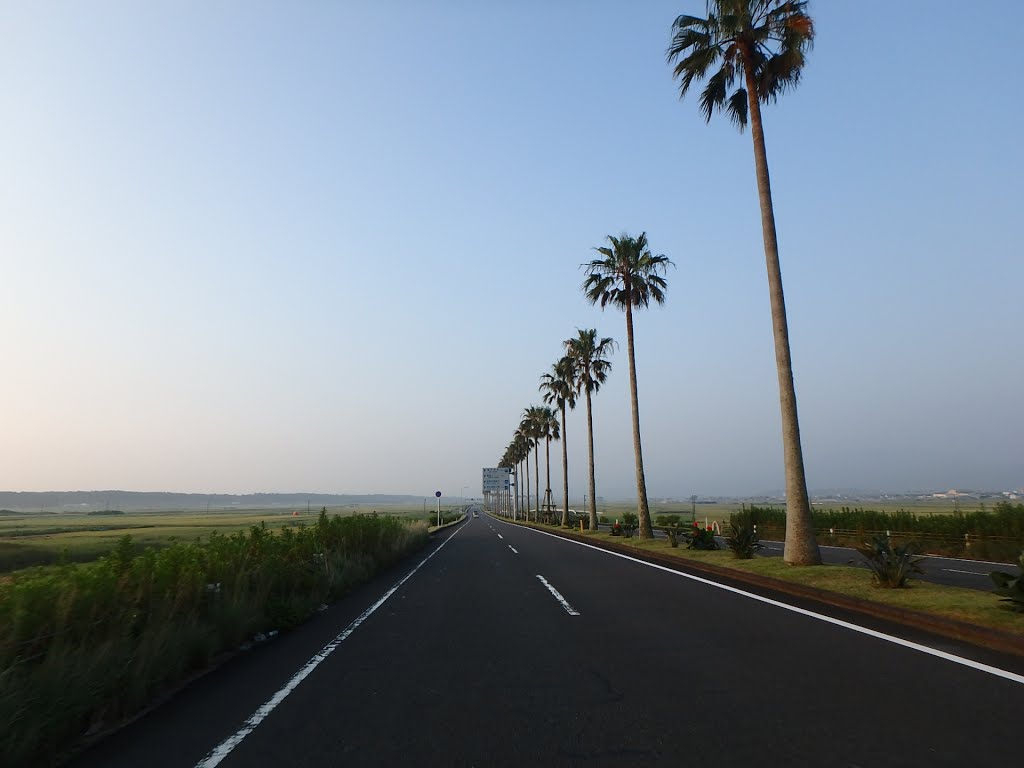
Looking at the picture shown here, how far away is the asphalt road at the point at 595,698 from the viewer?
445 centimetres

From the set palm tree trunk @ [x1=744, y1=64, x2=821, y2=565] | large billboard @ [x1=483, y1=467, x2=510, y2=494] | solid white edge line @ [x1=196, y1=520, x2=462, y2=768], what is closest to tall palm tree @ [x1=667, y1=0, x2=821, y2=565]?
palm tree trunk @ [x1=744, y1=64, x2=821, y2=565]

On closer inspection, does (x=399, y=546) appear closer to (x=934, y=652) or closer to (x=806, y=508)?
(x=806, y=508)

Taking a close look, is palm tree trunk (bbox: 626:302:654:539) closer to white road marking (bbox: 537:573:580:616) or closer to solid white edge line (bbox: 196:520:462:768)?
white road marking (bbox: 537:573:580:616)

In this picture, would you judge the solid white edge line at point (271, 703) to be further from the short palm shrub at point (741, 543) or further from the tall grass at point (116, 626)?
the short palm shrub at point (741, 543)

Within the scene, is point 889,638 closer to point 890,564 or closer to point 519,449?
point 890,564

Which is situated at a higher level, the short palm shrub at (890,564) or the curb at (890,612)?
the short palm shrub at (890,564)

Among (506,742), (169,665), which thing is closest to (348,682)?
(169,665)

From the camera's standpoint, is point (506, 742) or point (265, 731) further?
point (265, 731)

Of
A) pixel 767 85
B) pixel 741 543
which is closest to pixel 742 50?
pixel 767 85

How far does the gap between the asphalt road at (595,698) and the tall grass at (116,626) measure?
0.37m

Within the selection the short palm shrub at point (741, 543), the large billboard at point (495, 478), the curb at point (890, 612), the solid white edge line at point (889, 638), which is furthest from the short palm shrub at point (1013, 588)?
the large billboard at point (495, 478)

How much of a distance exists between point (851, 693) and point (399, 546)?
19030 mm

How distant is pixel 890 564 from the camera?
1102 centimetres

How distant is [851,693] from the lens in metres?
5.66
